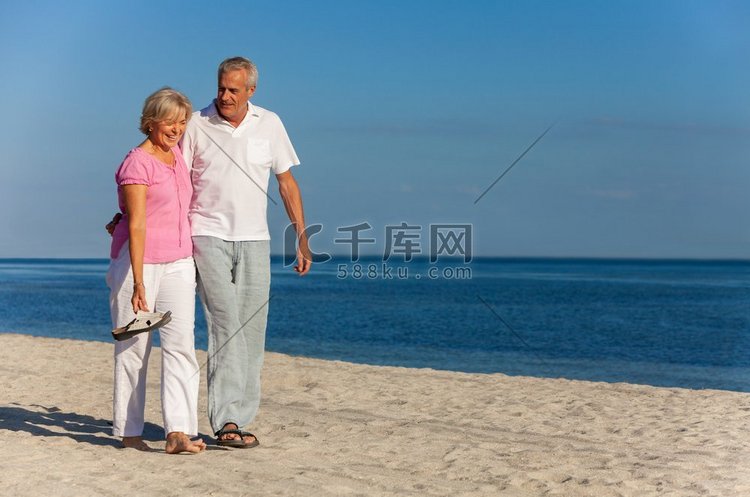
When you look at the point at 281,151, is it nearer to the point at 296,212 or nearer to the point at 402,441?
the point at 296,212

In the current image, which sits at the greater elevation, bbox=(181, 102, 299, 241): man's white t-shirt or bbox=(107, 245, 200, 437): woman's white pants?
bbox=(181, 102, 299, 241): man's white t-shirt

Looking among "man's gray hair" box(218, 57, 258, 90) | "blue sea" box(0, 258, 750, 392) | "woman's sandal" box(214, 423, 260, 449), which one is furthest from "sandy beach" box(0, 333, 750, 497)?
"blue sea" box(0, 258, 750, 392)

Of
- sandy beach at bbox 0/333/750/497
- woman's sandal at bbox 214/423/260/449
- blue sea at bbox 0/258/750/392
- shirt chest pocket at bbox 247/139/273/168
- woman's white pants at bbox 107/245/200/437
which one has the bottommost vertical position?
blue sea at bbox 0/258/750/392

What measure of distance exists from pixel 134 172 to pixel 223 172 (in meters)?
0.44

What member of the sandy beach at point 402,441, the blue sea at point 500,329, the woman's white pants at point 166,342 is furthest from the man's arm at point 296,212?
the blue sea at point 500,329

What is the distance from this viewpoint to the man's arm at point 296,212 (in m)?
4.54

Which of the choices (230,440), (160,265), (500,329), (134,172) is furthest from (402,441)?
(500,329)

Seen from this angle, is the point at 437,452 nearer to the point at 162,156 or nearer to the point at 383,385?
the point at 162,156

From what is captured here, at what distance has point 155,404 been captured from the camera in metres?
6.10

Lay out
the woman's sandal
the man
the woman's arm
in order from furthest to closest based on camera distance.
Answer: the woman's sandal → the man → the woman's arm

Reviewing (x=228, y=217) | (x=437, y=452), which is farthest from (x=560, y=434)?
(x=228, y=217)

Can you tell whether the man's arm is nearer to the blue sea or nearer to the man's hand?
the man's hand

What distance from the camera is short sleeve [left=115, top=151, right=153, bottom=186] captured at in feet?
13.3

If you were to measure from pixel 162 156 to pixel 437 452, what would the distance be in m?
2.08
